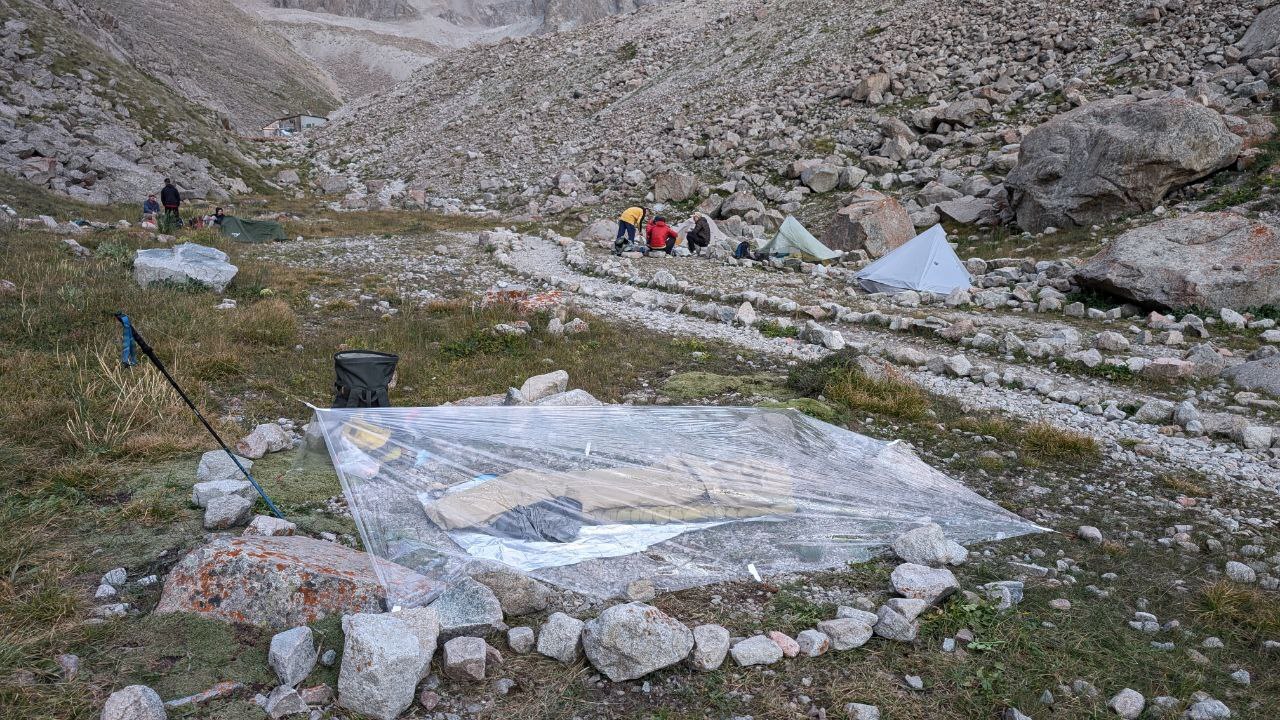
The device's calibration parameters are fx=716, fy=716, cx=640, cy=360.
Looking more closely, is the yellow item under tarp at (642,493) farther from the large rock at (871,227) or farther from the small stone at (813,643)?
the large rock at (871,227)

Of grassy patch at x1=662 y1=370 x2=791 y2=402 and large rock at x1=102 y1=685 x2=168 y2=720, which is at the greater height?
large rock at x1=102 y1=685 x2=168 y2=720

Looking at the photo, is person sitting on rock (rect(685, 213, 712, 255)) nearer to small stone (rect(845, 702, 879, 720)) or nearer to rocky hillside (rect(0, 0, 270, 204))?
small stone (rect(845, 702, 879, 720))

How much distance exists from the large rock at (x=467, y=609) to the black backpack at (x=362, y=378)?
2.67 meters

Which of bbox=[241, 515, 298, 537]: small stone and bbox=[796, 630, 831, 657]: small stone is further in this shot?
bbox=[241, 515, 298, 537]: small stone

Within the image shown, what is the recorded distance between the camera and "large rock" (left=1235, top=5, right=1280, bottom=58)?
20.4 m

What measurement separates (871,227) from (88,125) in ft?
93.7

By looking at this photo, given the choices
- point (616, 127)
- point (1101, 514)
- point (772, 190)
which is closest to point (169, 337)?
point (1101, 514)

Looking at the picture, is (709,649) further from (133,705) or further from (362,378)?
(362,378)

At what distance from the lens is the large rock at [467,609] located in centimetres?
350

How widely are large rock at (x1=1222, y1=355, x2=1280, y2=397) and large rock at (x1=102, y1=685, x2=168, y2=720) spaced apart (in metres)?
10.3

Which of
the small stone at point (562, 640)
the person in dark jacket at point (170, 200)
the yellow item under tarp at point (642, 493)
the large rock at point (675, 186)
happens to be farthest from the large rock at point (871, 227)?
the person in dark jacket at point (170, 200)

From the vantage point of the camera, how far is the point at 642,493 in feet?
15.1

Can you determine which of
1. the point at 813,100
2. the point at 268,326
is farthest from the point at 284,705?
the point at 813,100

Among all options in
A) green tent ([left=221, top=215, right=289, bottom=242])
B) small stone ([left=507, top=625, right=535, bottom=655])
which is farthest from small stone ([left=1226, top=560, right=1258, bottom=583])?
green tent ([left=221, top=215, right=289, bottom=242])
